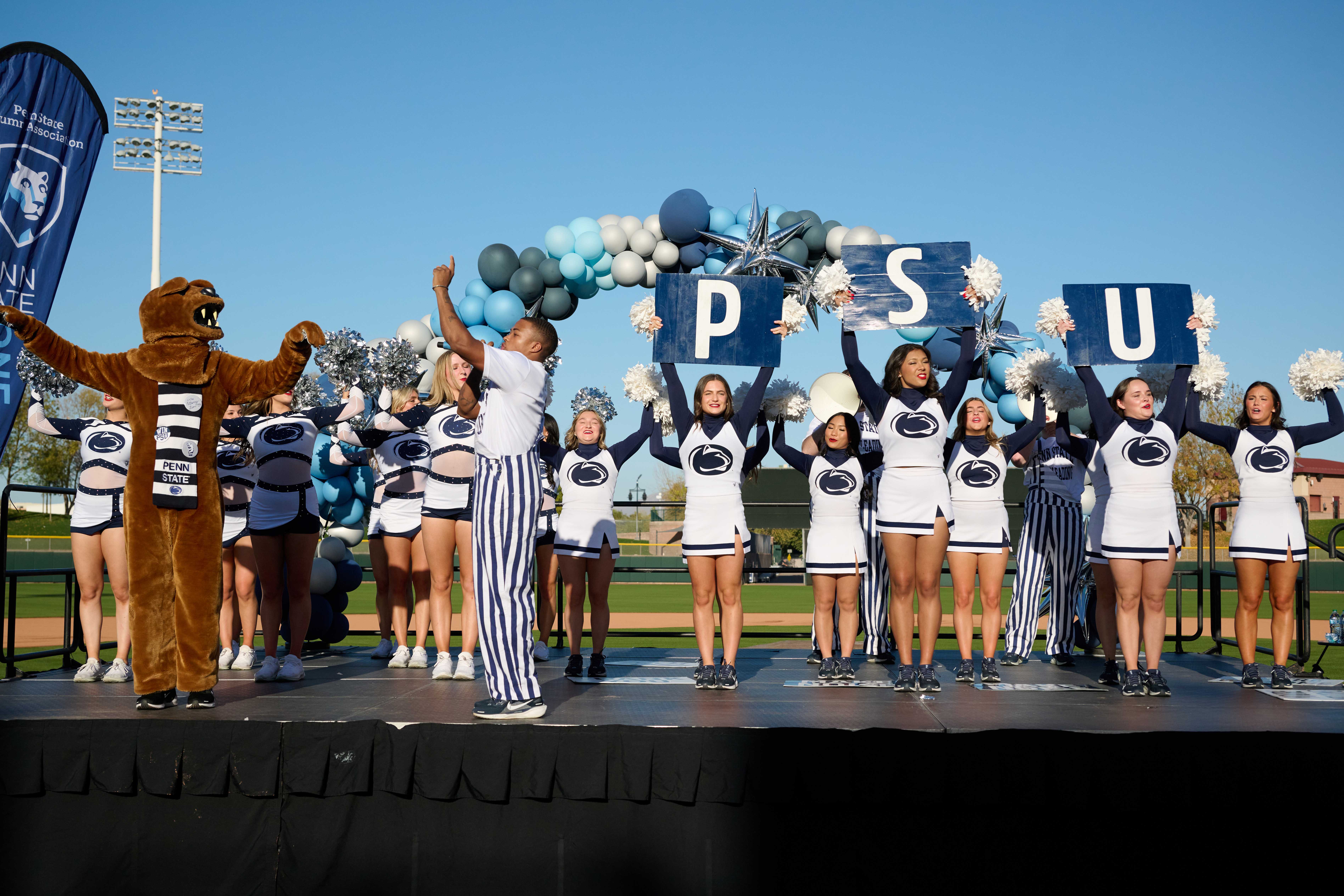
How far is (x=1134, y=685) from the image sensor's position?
17.7ft

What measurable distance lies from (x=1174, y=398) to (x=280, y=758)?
196 inches

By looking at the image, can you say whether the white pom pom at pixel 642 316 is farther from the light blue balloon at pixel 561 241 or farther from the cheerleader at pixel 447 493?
the light blue balloon at pixel 561 241

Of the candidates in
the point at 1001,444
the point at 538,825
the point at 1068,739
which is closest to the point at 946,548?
the point at 1001,444

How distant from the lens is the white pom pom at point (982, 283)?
18.7 ft

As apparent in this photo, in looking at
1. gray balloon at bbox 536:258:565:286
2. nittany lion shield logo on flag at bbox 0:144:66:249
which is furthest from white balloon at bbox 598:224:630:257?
nittany lion shield logo on flag at bbox 0:144:66:249

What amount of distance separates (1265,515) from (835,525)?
2.42 m

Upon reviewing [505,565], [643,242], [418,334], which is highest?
[643,242]

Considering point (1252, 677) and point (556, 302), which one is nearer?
point (1252, 677)

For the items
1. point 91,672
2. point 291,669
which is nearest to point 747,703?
point 291,669

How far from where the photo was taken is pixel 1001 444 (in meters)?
6.45

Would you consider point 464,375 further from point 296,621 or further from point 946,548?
point 946,548

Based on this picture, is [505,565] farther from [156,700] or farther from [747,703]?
[156,700]

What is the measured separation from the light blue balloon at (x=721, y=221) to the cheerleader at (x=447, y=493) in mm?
4384

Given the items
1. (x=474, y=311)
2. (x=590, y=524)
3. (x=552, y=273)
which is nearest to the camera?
(x=590, y=524)
